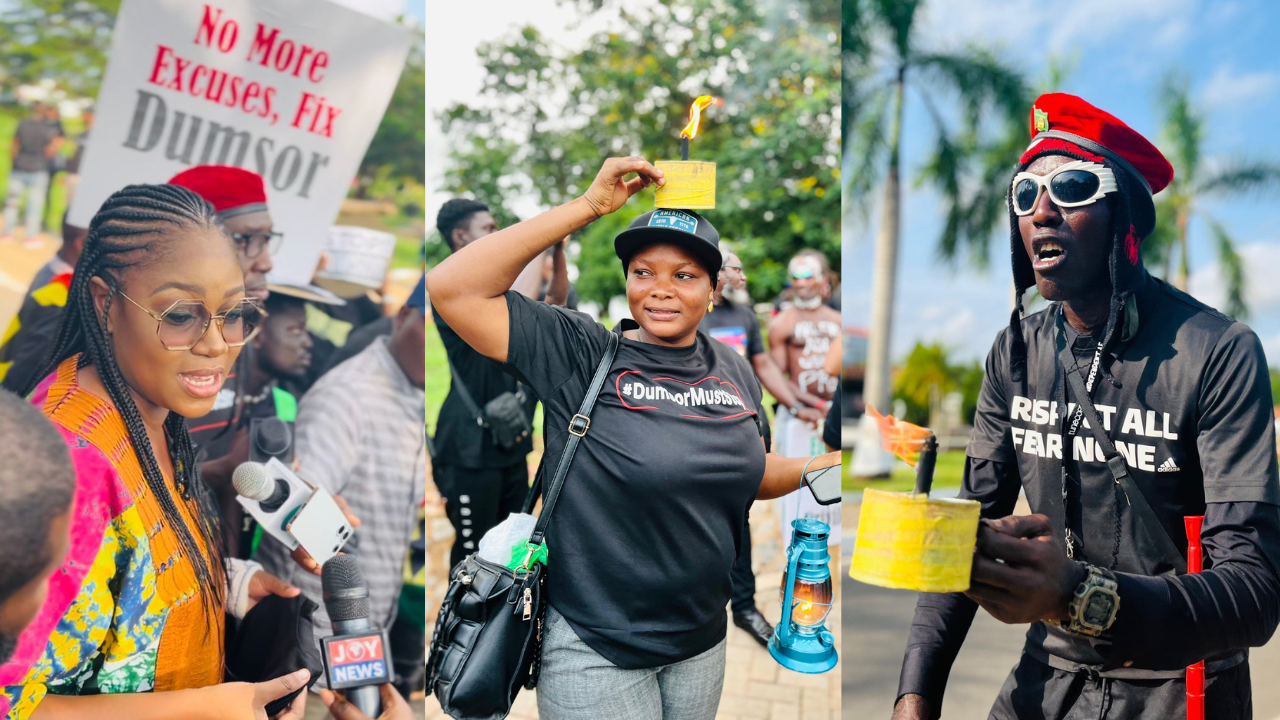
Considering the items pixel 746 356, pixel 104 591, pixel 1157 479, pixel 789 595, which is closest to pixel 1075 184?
pixel 1157 479

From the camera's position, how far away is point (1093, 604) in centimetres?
134

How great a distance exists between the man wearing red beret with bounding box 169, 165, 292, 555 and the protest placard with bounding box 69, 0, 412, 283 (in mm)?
45

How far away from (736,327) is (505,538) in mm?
3590

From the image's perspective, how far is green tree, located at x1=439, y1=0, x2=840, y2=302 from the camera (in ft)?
19.3

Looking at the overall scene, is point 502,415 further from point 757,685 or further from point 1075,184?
point 1075,184

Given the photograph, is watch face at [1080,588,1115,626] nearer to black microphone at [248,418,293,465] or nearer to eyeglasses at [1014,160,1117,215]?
eyeglasses at [1014,160,1117,215]

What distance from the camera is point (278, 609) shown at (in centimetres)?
324

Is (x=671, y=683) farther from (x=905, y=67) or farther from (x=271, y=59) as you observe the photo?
(x=905, y=67)

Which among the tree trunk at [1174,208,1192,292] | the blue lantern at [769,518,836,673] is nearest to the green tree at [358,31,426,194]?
the blue lantern at [769,518,836,673]

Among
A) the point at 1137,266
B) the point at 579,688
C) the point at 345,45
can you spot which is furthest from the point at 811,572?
the point at 345,45

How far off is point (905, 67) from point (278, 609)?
9.55 metres

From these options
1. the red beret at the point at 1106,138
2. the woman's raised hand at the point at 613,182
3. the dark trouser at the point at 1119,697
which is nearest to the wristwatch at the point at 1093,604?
the dark trouser at the point at 1119,697

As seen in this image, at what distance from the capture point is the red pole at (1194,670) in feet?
5.48

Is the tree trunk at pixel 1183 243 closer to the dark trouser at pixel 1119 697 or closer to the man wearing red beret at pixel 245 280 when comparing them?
the dark trouser at pixel 1119 697
